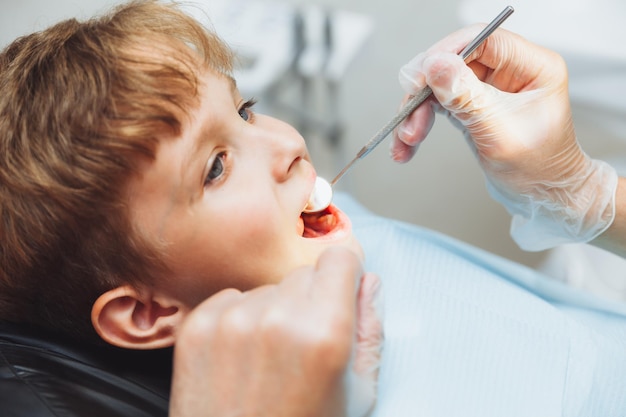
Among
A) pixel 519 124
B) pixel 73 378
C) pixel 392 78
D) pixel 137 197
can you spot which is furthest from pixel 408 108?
pixel 392 78

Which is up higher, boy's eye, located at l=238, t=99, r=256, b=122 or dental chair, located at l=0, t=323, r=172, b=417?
boy's eye, located at l=238, t=99, r=256, b=122

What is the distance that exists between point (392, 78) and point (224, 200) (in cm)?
169

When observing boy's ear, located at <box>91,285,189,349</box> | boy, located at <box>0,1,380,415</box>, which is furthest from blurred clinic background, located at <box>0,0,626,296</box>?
boy's ear, located at <box>91,285,189,349</box>

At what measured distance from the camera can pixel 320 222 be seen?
1.08 metres

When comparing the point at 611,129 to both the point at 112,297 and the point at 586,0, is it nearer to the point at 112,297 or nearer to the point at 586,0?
the point at 586,0

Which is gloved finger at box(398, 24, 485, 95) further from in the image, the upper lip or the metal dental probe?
the upper lip

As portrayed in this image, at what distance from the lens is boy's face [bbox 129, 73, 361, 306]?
0.85m

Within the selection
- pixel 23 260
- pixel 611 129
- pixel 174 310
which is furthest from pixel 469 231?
pixel 23 260

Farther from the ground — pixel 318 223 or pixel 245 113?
pixel 245 113

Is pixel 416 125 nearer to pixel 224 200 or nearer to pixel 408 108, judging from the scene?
pixel 408 108

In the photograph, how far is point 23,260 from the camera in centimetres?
89

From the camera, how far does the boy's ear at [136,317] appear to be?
894mm

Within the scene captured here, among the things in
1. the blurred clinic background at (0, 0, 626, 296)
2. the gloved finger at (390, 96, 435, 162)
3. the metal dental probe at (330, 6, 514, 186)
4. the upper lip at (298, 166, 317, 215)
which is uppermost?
the metal dental probe at (330, 6, 514, 186)

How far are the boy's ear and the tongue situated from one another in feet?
0.82
